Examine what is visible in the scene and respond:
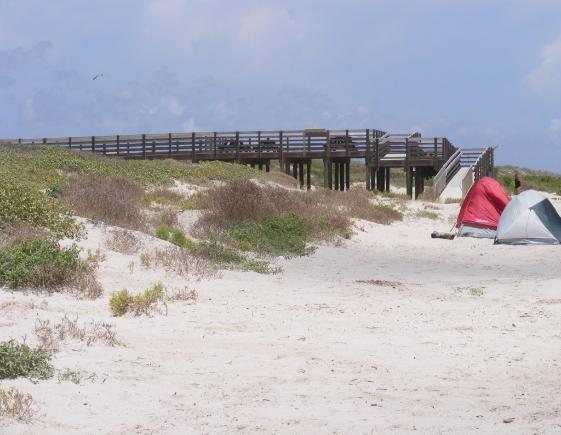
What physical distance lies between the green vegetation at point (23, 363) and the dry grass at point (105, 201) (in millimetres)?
8316

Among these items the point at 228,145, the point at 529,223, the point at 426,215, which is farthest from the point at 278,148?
the point at 529,223

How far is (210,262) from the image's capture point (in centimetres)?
1404

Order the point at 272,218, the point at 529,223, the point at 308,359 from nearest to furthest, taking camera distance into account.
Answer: the point at 308,359, the point at 272,218, the point at 529,223

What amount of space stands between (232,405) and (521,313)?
526cm

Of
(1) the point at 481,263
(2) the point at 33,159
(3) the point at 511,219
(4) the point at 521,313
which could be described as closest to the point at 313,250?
(1) the point at 481,263

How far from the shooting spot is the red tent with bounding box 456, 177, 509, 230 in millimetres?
21344

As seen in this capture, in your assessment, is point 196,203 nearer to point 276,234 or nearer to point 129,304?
point 276,234

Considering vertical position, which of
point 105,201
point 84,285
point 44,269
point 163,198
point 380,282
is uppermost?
point 105,201

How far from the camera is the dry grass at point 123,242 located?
1371 centimetres

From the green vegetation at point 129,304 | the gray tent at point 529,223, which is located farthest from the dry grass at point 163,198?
the green vegetation at point 129,304

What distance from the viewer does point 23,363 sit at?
23.0ft

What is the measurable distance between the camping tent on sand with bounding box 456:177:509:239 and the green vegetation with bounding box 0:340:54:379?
15642 millimetres

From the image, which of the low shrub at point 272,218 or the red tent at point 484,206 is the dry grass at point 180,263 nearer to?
the low shrub at point 272,218

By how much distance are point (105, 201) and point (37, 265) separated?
19.5 feet
